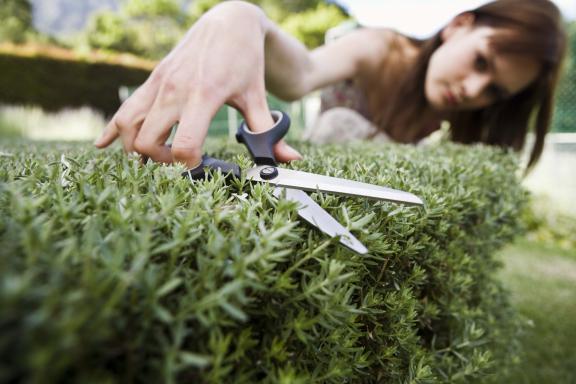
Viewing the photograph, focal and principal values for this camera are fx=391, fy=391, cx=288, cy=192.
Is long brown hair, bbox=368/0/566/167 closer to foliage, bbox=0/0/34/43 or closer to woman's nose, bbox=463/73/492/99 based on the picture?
woman's nose, bbox=463/73/492/99

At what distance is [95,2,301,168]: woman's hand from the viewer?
52.9 inches

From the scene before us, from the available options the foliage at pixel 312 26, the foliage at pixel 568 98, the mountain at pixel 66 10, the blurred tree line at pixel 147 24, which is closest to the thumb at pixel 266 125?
the foliage at pixel 568 98

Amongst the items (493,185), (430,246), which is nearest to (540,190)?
(493,185)

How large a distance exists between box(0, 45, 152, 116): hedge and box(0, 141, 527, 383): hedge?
1626 centimetres

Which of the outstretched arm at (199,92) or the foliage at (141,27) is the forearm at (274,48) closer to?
the outstretched arm at (199,92)

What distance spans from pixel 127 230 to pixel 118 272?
5.2 inches

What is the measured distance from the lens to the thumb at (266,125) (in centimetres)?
141

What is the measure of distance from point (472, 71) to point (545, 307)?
275 cm

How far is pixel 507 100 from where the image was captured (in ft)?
15.4

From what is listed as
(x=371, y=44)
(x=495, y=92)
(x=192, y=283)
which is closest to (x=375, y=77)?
(x=371, y=44)

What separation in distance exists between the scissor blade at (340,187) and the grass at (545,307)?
Answer: 2.53m

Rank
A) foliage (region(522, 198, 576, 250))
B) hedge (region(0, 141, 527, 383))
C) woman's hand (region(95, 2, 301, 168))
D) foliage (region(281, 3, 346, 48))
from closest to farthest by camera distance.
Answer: hedge (region(0, 141, 527, 383)) < woman's hand (region(95, 2, 301, 168)) < foliage (region(522, 198, 576, 250)) < foliage (region(281, 3, 346, 48))

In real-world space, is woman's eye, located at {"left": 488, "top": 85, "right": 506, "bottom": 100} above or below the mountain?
above

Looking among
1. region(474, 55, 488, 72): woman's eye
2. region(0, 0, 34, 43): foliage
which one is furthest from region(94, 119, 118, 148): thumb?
region(0, 0, 34, 43): foliage
